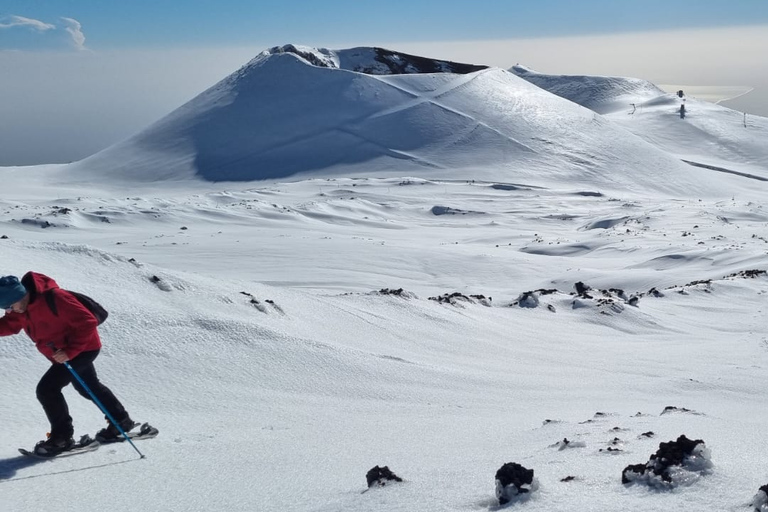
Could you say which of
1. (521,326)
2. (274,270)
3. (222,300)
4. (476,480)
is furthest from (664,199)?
(476,480)

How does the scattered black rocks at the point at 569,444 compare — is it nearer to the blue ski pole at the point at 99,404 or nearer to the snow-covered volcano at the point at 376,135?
the blue ski pole at the point at 99,404

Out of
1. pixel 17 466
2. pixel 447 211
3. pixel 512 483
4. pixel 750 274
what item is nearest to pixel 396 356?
pixel 17 466

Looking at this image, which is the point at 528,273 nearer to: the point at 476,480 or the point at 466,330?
the point at 466,330

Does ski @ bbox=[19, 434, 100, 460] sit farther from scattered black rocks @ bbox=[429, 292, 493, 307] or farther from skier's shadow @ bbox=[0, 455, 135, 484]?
scattered black rocks @ bbox=[429, 292, 493, 307]

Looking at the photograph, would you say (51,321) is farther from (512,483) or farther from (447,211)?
(447,211)

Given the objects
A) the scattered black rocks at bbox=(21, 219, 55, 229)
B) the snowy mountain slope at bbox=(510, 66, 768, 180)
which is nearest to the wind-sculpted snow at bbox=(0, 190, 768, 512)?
the scattered black rocks at bbox=(21, 219, 55, 229)
